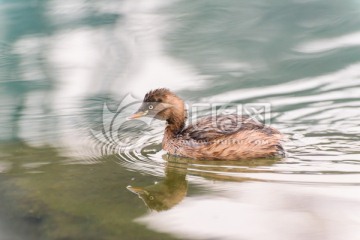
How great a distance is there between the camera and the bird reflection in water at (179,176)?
555cm

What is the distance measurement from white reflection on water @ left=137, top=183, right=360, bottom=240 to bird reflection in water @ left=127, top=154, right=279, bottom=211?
179mm

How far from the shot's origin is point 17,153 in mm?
6957

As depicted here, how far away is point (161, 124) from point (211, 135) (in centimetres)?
114

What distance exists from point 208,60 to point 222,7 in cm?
196

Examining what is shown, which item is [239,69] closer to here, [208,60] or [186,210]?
[208,60]

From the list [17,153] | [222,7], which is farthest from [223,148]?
[222,7]

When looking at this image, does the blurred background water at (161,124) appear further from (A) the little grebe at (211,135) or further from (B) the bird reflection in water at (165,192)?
(A) the little grebe at (211,135)

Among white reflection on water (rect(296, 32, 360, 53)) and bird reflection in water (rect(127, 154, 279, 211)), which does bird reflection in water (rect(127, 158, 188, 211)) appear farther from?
white reflection on water (rect(296, 32, 360, 53))

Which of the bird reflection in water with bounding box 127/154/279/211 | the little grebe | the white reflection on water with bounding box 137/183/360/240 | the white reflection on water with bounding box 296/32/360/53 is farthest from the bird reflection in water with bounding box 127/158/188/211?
the white reflection on water with bounding box 296/32/360/53

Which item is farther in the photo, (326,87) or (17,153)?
(326,87)

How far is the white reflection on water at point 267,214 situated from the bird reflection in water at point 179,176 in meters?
0.18

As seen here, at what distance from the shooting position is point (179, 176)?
6.17 meters

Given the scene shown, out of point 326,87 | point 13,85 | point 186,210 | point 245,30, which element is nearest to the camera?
point 186,210

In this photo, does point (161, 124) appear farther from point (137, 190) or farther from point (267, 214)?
point (267, 214)
